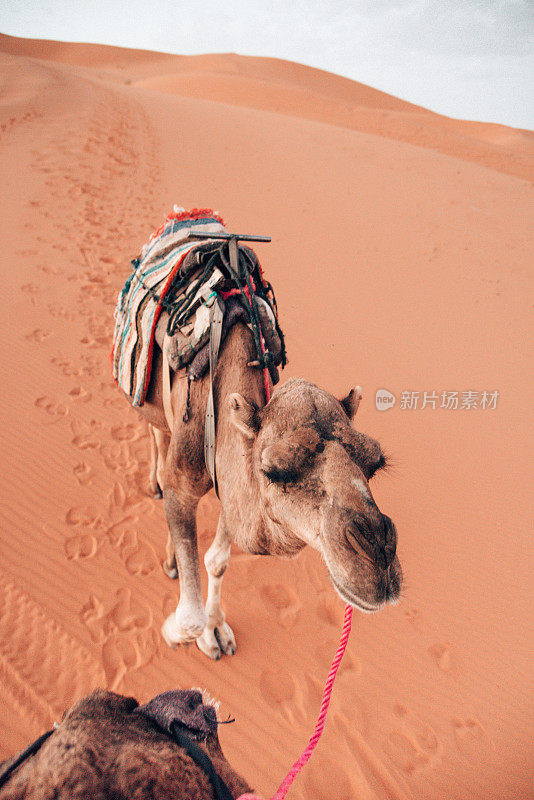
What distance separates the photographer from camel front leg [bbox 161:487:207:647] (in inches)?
88.3

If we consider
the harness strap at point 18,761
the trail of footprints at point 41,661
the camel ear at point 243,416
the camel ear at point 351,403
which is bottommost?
the trail of footprints at point 41,661

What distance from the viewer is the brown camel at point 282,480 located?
116 centimetres

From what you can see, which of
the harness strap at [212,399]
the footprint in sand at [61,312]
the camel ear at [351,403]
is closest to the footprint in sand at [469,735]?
the harness strap at [212,399]

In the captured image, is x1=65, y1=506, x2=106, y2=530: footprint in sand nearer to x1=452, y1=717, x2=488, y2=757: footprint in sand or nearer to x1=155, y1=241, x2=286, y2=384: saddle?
x1=155, y1=241, x2=286, y2=384: saddle

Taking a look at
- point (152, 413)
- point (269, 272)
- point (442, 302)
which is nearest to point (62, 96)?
point (269, 272)

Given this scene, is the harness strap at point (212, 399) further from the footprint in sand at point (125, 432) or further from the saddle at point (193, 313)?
the footprint in sand at point (125, 432)

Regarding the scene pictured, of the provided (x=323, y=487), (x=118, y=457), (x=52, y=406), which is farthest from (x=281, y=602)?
(x=52, y=406)

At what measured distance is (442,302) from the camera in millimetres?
8453

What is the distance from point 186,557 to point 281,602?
1.31 meters

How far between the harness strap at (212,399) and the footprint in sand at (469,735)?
99.7 inches

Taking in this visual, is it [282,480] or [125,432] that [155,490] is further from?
[282,480]

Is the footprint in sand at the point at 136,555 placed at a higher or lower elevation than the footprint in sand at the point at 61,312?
lower

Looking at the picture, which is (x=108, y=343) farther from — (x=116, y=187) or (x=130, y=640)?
(x=116, y=187)

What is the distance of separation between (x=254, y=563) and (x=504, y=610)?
2.26 meters
